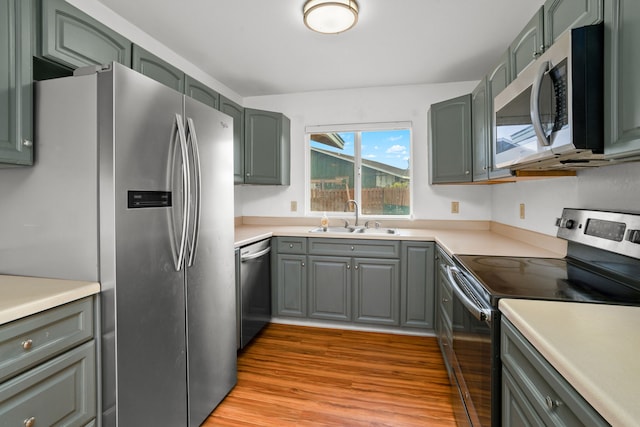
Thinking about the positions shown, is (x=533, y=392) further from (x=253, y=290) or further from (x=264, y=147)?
(x=264, y=147)

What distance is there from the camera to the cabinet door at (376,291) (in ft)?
8.90

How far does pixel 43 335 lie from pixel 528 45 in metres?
2.31

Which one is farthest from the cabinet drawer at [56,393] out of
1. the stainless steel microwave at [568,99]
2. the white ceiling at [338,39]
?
the white ceiling at [338,39]

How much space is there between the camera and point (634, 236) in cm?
119

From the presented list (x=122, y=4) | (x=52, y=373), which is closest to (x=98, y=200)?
(x=52, y=373)

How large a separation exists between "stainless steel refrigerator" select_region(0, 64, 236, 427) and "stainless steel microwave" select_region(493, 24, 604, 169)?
1.46 meters

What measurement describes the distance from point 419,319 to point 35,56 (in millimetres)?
2862

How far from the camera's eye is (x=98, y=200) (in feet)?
3.88

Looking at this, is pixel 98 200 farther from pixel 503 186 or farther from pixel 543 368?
pixel 503 186

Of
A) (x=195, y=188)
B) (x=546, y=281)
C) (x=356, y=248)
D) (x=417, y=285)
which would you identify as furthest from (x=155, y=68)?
(x=417, y=285)

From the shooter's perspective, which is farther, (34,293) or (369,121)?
(369,121)

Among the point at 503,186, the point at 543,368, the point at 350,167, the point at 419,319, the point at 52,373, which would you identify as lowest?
the point at 419,319

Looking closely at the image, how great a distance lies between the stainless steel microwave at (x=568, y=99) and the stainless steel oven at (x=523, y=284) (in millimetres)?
359

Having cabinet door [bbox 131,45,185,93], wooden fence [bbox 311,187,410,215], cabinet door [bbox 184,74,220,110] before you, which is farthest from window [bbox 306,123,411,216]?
cabinet door [bbox 131,45,185,93]
